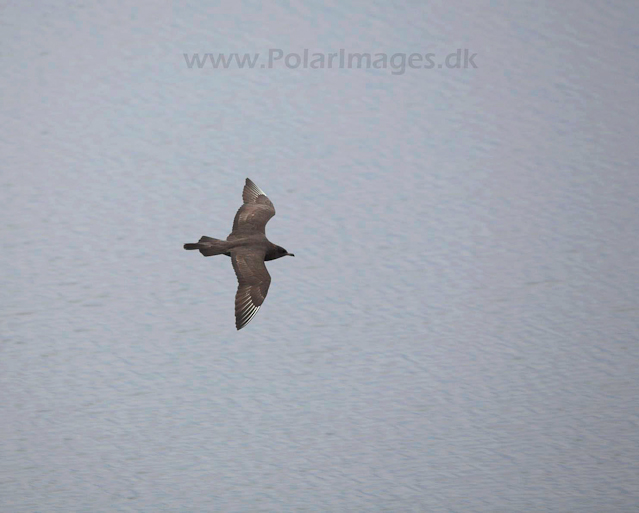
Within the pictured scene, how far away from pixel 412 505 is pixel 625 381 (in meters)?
3.64

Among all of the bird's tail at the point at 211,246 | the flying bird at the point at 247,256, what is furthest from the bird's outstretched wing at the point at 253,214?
the bird's tail at the point at 211,246

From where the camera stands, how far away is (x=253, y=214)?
19.9 metres

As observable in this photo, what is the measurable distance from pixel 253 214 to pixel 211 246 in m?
1.29

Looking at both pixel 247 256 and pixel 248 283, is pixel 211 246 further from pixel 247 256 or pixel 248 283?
pixel 248 283

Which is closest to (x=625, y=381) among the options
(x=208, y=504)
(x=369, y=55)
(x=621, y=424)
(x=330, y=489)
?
(x=621, y=424)

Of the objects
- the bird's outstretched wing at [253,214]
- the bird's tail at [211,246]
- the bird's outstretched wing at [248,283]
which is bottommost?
the bird's outstretched wing at [248,283]

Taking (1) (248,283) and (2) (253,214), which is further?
(2) (253,214)

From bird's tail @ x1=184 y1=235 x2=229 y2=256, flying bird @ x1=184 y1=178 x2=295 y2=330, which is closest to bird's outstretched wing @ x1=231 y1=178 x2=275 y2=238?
flying bird @ x1=184 y1=178 x2=295 y2=330

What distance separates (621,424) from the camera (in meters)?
19.4

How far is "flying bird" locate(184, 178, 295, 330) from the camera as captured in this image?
18.5m

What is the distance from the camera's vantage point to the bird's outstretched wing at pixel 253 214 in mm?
19578

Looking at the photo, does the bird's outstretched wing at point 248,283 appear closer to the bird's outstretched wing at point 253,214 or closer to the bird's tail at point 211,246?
the bird's tail at point 211,246

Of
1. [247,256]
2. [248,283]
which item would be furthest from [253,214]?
[248,283]

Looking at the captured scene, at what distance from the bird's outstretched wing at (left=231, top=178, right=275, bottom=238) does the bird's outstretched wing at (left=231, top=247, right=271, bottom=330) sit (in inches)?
22.8
